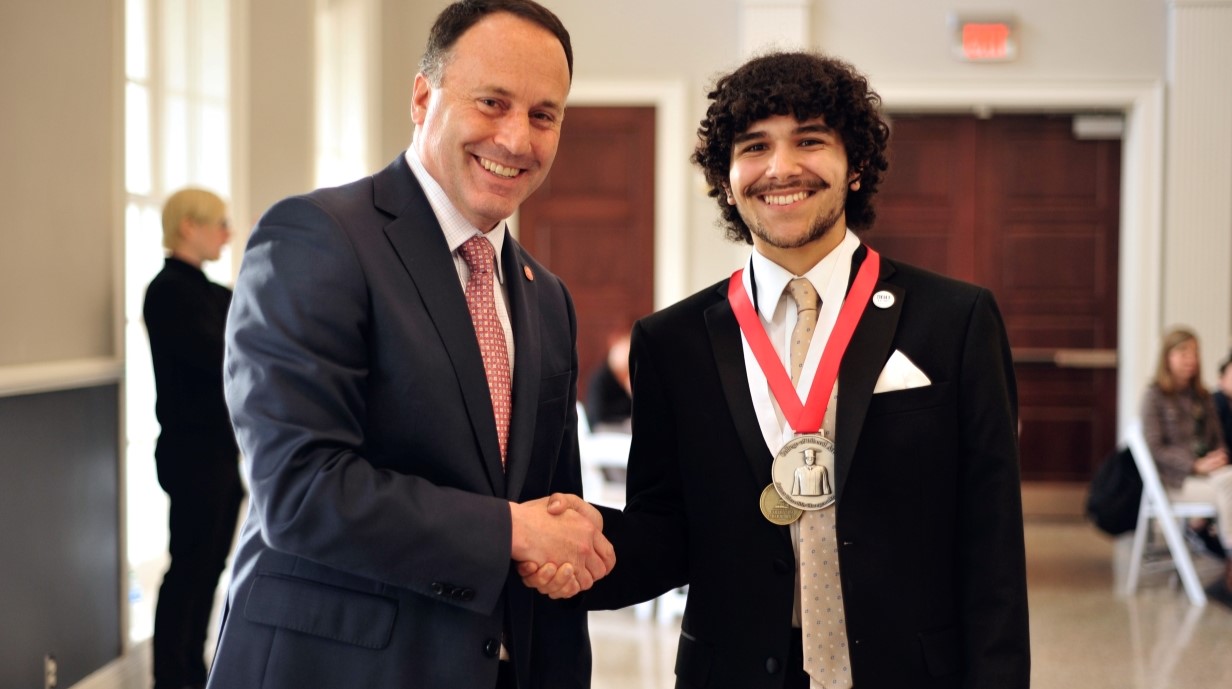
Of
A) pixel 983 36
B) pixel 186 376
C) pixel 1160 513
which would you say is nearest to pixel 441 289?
pixel 186 376

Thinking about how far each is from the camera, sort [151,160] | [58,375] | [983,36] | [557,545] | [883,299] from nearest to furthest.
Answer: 1. [557,545]
2. [883,299]
3. [58,375]
4. [151,160]
5. [983,36]

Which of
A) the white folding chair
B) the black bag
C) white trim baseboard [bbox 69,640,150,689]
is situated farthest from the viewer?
the black bag

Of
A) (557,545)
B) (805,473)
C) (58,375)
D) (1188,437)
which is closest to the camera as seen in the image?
(557,545)

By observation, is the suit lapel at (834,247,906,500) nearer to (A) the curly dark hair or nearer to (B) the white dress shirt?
(A) the curly dark hair

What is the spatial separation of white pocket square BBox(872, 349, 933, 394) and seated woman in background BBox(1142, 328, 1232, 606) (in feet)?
16.4

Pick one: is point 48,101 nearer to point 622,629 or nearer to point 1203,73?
point 622,629

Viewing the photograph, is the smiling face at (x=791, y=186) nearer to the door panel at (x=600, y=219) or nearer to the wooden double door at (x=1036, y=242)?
the door panel at (x=600, y=219)

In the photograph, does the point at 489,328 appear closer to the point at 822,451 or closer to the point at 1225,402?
the point at 822,451

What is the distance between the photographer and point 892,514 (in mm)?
1762

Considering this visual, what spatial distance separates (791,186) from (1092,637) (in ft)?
13.5

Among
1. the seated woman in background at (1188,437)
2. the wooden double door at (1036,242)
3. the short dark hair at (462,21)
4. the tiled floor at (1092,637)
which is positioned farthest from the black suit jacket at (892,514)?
the wooden double door at (1036,242)

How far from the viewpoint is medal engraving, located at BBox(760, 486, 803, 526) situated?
1.77 metres

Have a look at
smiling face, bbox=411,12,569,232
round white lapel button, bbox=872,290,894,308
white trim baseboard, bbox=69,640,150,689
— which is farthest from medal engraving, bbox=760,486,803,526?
white trim baseboard, bbox=69,640,150,689

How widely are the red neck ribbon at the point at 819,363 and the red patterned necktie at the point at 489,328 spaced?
39cm
